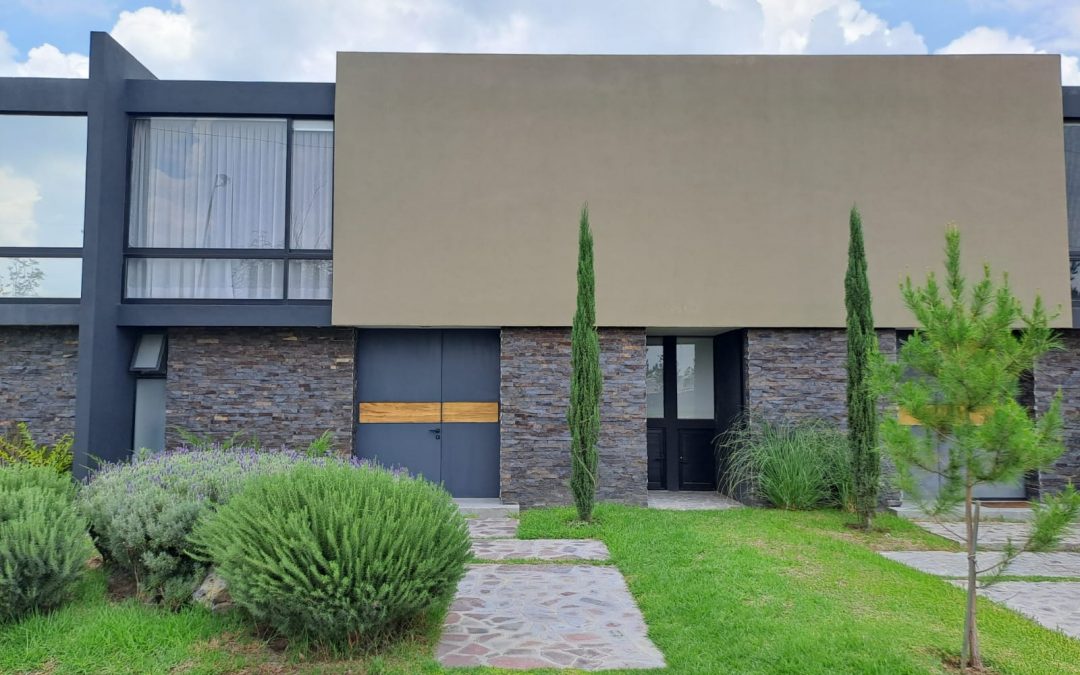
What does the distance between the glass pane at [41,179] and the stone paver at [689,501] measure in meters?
8.69

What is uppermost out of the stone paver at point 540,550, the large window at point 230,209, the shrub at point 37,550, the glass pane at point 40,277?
the large window at point 230,209

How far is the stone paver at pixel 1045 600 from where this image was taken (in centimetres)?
528

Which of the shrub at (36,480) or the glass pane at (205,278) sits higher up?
the glass pane at (205,278)

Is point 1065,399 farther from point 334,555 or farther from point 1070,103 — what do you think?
point 334,555

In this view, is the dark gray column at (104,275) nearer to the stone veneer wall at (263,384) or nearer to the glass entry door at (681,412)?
the stone veneer wall at (263,384)

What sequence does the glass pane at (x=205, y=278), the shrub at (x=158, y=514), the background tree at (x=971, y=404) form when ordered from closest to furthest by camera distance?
the background tree at (x=971, y=404), the shrub at (x=158, y=514), the glass pane at (x=205, y=278)

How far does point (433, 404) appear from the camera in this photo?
10.4 metres

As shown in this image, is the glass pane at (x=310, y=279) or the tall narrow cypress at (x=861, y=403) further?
the glass pane at (x=310, y=279)

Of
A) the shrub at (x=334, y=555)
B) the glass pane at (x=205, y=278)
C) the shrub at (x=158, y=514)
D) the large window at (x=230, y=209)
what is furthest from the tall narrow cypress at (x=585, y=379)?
the glass pane at (x=205, y=278)

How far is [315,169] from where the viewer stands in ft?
A: 33.5

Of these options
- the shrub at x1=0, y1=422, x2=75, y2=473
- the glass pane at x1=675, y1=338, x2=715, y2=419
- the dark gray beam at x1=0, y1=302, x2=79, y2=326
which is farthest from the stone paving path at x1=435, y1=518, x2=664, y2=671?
the dark gray beam at x1=0, y1=302, x2=79, y2=326

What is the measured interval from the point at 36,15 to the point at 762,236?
1093cm

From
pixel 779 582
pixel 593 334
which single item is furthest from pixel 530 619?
pixel 593 334

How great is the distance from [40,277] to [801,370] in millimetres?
10433
